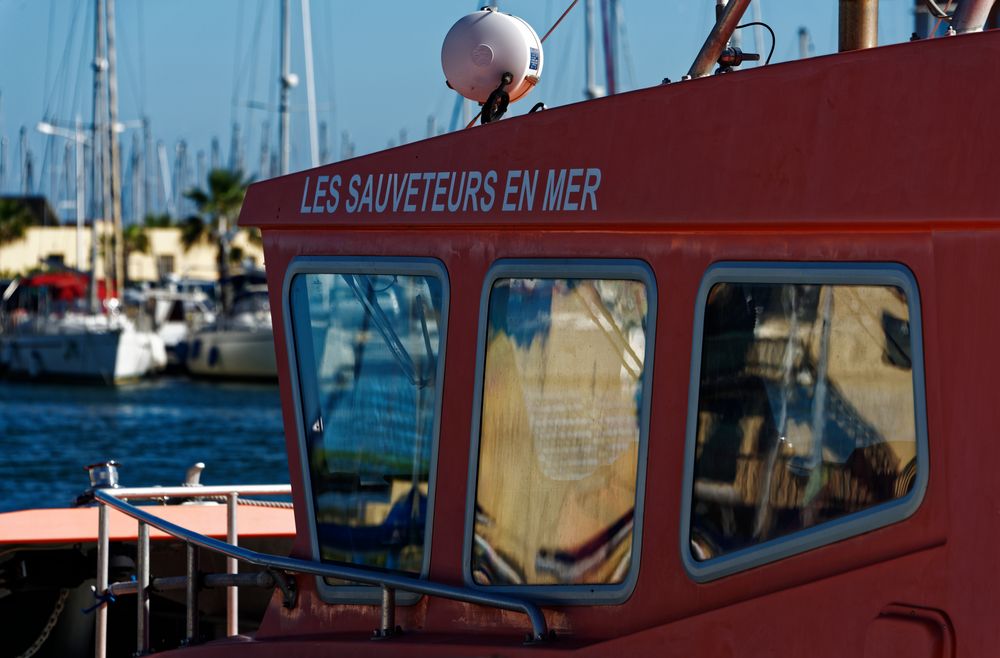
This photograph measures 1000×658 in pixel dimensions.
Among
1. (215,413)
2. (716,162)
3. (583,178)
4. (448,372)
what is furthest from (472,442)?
(215,413)

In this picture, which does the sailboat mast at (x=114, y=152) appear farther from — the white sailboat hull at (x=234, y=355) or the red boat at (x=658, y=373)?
the red boat at (x=658, y=373)

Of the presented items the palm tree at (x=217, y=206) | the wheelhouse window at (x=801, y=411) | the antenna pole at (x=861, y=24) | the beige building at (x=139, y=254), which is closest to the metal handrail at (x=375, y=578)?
the wheelhouse window at (x=801, y=411)

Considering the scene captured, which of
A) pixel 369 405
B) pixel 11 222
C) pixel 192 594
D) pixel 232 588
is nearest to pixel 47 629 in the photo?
pixel 232 588

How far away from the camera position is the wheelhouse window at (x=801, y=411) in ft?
9.59

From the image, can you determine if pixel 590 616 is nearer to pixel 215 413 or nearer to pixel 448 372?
pixel 448 372

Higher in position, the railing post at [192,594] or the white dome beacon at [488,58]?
the white dome beacon at [488,58]

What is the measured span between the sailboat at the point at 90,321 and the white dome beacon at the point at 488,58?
40562 mm

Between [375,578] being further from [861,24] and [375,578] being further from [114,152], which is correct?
[114,152]

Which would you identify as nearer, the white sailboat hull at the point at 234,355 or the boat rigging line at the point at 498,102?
the boat rigging line at the point at 498,102

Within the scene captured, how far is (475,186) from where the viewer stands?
3682 millimetres

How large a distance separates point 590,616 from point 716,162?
3.66ft

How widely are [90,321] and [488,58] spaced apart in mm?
44027

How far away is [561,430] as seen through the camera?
11.4ft

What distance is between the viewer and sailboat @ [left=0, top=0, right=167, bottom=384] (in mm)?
43312
